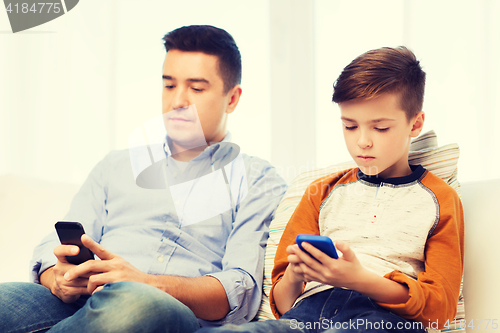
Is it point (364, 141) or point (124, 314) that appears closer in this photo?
point (124, 314)

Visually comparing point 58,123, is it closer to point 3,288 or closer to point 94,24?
point 94,24

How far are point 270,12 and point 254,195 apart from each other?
1.42m

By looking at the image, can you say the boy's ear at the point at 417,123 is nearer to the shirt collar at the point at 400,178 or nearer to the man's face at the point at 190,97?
the shirt collar at the point at 400,178

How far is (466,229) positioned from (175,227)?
80 cm

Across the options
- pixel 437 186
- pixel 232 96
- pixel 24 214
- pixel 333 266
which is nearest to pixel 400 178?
pixel 437 186

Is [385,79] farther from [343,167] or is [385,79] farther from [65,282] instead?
[65,282]

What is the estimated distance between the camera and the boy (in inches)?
28.9

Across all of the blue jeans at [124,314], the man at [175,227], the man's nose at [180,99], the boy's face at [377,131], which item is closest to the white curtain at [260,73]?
the man at [175,227]

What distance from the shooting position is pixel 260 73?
2240mm

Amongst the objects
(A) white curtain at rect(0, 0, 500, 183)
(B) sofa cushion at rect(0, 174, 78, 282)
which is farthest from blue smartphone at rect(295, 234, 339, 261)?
(A) white curtain at rect(0, 0, 500, 183)

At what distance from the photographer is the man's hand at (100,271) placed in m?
0.89

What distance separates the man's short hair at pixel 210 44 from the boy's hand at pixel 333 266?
795 mm

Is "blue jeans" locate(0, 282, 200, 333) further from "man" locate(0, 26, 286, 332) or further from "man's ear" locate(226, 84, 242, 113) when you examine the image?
"man's ear" locate(226, 84, 242, 113)

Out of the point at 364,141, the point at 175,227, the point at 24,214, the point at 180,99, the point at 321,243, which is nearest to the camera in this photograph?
the point at 321,243
